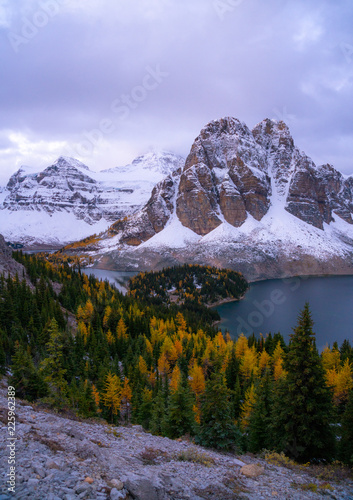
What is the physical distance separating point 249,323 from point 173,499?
3392 inches

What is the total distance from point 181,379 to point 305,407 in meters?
10.4

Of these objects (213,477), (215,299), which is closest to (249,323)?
(215,299)

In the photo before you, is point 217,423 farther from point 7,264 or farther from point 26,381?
point 7,264

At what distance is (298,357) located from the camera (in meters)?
17.2

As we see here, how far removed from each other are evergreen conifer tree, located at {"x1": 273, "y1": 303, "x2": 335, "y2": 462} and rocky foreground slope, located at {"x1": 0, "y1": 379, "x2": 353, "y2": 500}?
250 cm

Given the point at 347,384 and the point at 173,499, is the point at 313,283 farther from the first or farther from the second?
the point at 173,499

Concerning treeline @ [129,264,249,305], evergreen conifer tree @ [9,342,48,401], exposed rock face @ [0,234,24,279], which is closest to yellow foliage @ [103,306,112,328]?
exposed rock face @ [0,234,24,279]

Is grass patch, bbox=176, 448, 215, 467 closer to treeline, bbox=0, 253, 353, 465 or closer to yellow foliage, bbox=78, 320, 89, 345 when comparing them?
treeline, bbox=0, 253, 353, 465

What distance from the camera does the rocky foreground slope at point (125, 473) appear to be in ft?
24.5

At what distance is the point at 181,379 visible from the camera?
947 inches

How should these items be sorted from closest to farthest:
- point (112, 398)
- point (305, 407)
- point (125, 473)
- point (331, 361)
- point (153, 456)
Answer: point (125, 473) → point (153, 456) → point (305, 407) → point (112, 398) → point (331, 361)

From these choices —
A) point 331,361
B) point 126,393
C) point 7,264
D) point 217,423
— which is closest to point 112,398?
point 126,393

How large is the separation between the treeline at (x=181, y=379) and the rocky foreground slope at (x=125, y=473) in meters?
3.20

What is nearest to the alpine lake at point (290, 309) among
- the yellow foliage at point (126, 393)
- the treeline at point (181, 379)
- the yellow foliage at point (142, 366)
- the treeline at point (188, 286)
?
the treeline at point (188, 286)
